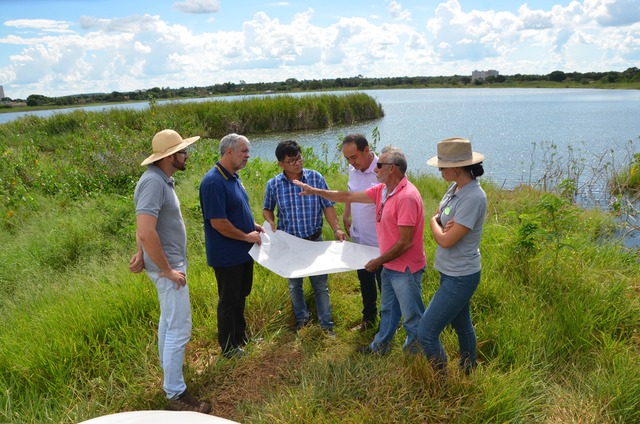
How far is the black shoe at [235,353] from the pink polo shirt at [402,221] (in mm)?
1369

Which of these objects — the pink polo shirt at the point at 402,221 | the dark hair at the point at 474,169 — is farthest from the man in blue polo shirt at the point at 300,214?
the dark hair at the point at 474,169

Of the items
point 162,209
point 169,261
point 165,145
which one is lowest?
point 169,261

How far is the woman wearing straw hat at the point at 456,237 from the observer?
8.43 feet

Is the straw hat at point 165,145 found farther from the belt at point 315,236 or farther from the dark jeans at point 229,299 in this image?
the belt at point 315,236

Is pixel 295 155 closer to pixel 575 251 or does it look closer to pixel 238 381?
pixel 238 381

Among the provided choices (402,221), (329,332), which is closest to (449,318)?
(402,221)

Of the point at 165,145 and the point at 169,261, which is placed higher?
the point at 165,145

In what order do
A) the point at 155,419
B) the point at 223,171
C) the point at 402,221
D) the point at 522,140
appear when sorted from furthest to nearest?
the point at 522,140 < the point at 223,171 < the point at 402,221 < the point at 155,419

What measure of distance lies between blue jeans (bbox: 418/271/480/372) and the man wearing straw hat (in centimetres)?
155

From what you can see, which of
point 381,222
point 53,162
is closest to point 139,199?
point 381,222

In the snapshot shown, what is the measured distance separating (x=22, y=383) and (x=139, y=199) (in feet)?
5.61

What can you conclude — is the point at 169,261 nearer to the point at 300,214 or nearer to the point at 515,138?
the point at 300,214

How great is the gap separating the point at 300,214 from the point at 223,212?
0.83 meters

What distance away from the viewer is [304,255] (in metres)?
3.69
